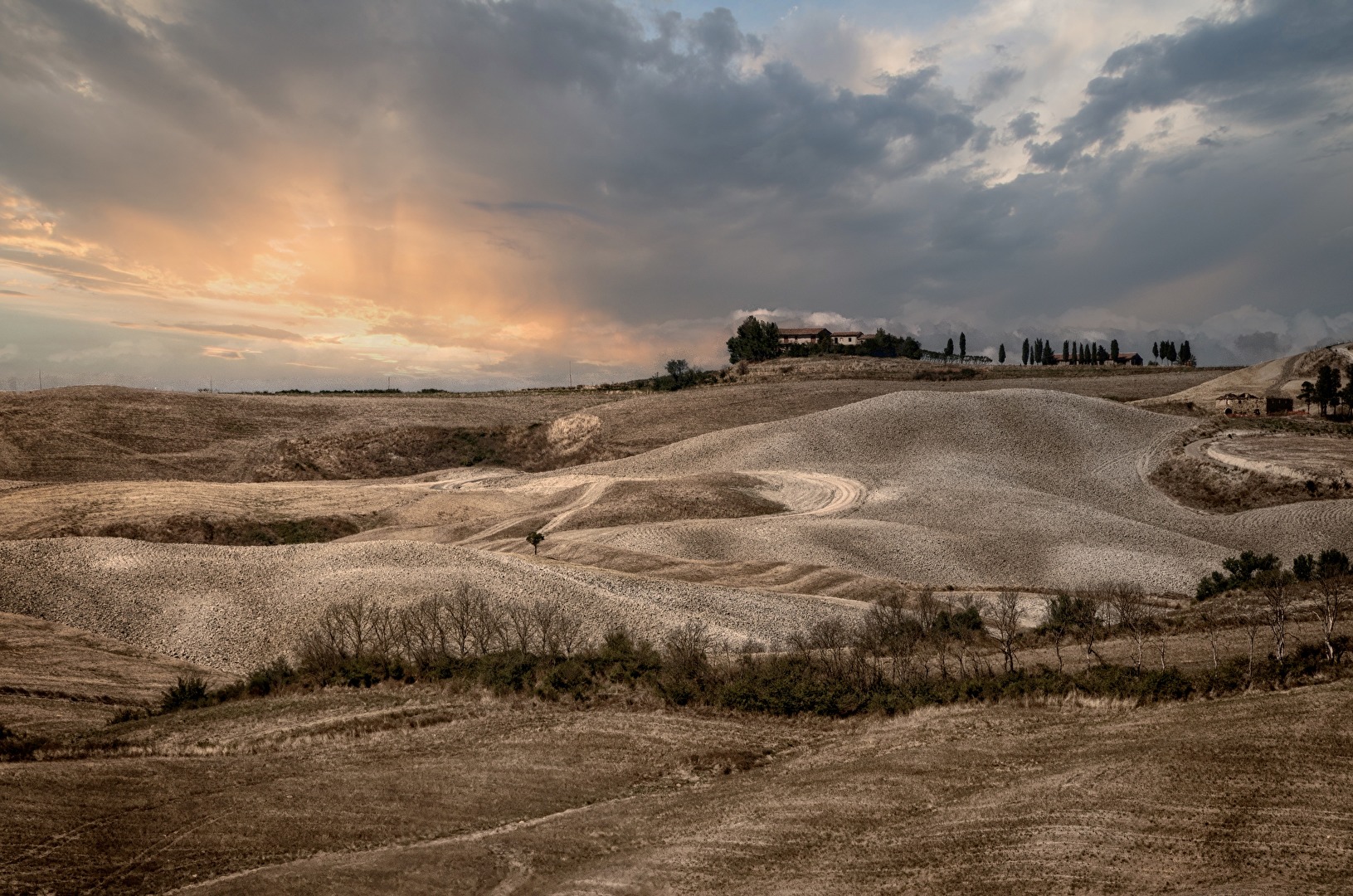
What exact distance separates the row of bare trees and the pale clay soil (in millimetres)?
1620

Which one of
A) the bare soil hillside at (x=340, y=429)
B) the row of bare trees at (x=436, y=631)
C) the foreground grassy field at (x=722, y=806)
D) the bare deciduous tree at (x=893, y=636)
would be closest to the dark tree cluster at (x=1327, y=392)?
the bare soil hillside at (x=340, y=429)

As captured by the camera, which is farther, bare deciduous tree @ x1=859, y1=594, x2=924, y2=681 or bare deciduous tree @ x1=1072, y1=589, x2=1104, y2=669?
bare deciduous tree @ x1=1072, y1=589, x2=1104, y2=669

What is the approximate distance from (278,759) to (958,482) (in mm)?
64184

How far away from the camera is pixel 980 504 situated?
70.9m

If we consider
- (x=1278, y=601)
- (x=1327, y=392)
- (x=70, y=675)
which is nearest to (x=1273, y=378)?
(x=1327, y=392)

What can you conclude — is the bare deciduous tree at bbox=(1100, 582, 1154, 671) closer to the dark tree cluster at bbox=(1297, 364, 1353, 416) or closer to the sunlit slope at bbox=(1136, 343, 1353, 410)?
the dark tree cluster at bbox=(1297, 364, 1353, 416)

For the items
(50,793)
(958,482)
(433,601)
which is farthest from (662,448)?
(50,793)

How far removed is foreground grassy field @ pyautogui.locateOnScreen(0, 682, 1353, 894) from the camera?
16.1 metres

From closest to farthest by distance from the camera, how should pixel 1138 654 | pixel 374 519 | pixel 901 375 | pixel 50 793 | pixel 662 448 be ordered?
pixel 50 793, pixel 1138 654, pixel 374 519, pixel 662 448, pixel 901 375

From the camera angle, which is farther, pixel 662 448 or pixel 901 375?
pixel 901 375

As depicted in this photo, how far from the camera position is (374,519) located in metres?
75.9

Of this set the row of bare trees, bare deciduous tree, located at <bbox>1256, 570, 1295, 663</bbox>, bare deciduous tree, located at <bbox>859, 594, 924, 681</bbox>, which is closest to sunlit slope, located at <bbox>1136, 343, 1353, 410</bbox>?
bare deciduous tree, located at <bbox>1256, 570, 1295, 663</bbox>

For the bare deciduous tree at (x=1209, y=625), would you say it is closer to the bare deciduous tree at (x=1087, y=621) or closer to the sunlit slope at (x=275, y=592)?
the bare deciduous tree at (x=1087, y=621)

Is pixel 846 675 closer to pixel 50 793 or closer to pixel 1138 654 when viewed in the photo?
pixel 1138 654
